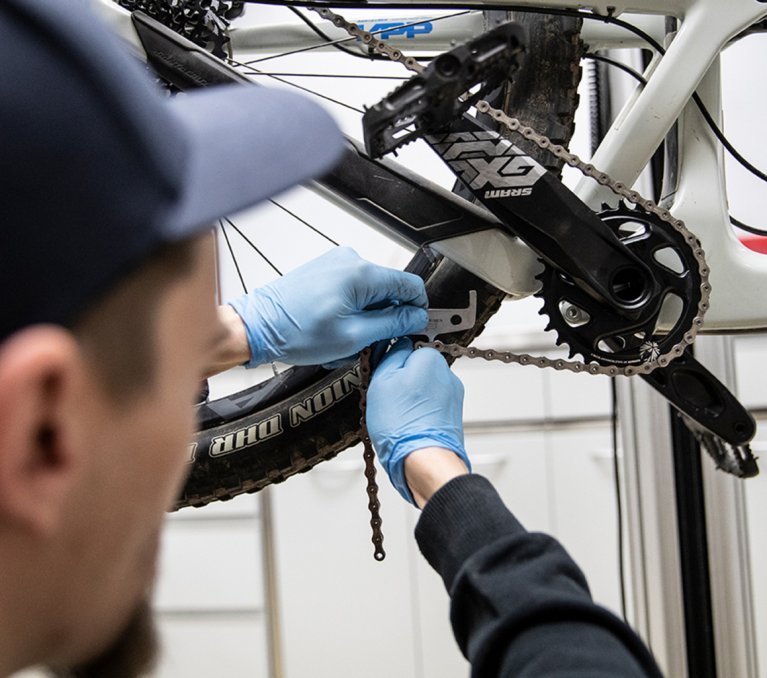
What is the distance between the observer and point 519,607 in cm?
50

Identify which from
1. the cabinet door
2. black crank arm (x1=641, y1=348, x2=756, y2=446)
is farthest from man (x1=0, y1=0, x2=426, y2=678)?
the cabinet door

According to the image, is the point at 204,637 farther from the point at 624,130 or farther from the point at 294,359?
the point at 624,130

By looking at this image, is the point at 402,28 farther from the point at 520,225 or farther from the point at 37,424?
the point at 37,424

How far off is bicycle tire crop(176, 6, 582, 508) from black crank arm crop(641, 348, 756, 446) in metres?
0.20

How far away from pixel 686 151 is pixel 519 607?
52 cm

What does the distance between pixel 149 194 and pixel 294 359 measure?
1.60 feet

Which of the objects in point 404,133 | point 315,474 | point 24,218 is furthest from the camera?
point 315,474

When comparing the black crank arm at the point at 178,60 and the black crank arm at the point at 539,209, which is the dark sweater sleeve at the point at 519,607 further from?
the black crank arm at the point at 178,60

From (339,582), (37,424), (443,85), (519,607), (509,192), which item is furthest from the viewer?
(339,582)

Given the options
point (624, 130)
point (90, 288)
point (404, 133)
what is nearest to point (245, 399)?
point (404, 133)

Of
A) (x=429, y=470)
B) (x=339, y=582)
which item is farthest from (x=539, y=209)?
(x=339, y=582)

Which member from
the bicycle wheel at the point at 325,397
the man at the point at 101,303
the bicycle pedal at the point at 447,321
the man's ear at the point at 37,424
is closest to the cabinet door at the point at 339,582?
the bicycle wheel at the point at 325,397

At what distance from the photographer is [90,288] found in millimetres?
302

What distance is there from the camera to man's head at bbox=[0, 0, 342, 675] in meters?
0.29
